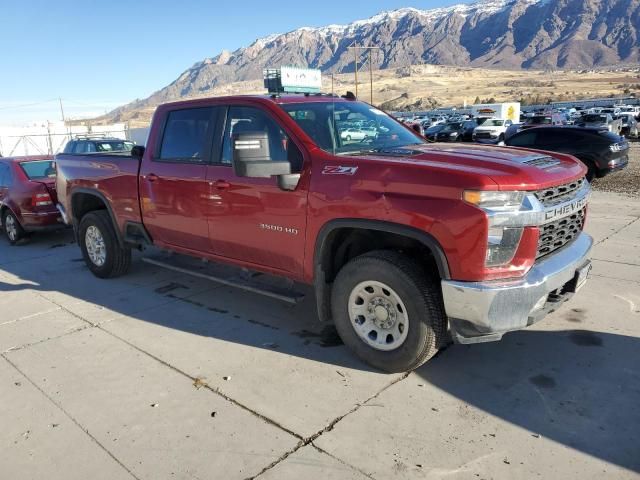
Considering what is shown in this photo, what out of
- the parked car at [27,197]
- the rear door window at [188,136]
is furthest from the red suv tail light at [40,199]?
the rear door window at [188,136]

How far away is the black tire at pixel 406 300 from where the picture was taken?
11.6ft

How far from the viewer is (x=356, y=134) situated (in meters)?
4.48

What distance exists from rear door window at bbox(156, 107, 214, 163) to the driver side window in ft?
0.73

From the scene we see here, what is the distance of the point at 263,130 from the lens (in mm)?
4398

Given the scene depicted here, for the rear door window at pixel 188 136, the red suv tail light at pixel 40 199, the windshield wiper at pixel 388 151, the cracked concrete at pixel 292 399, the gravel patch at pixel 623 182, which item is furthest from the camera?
the gravel patch at pixel 623 182

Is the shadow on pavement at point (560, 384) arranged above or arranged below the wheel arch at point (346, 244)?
below

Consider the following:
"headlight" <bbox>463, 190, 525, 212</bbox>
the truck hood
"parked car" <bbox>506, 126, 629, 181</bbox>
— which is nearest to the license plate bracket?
the truck hood

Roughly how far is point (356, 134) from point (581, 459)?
2.82 metres

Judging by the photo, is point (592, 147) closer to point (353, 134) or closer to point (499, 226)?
point (353, 134)

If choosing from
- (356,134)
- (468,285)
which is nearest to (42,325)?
(356,134)

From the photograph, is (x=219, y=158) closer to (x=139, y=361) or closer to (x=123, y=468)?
(x=139, y=361)

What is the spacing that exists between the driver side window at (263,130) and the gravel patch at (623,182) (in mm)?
9361

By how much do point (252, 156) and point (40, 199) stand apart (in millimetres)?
6246

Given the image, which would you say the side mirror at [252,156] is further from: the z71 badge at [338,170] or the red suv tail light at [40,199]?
the red suv tail light at [40,199]
